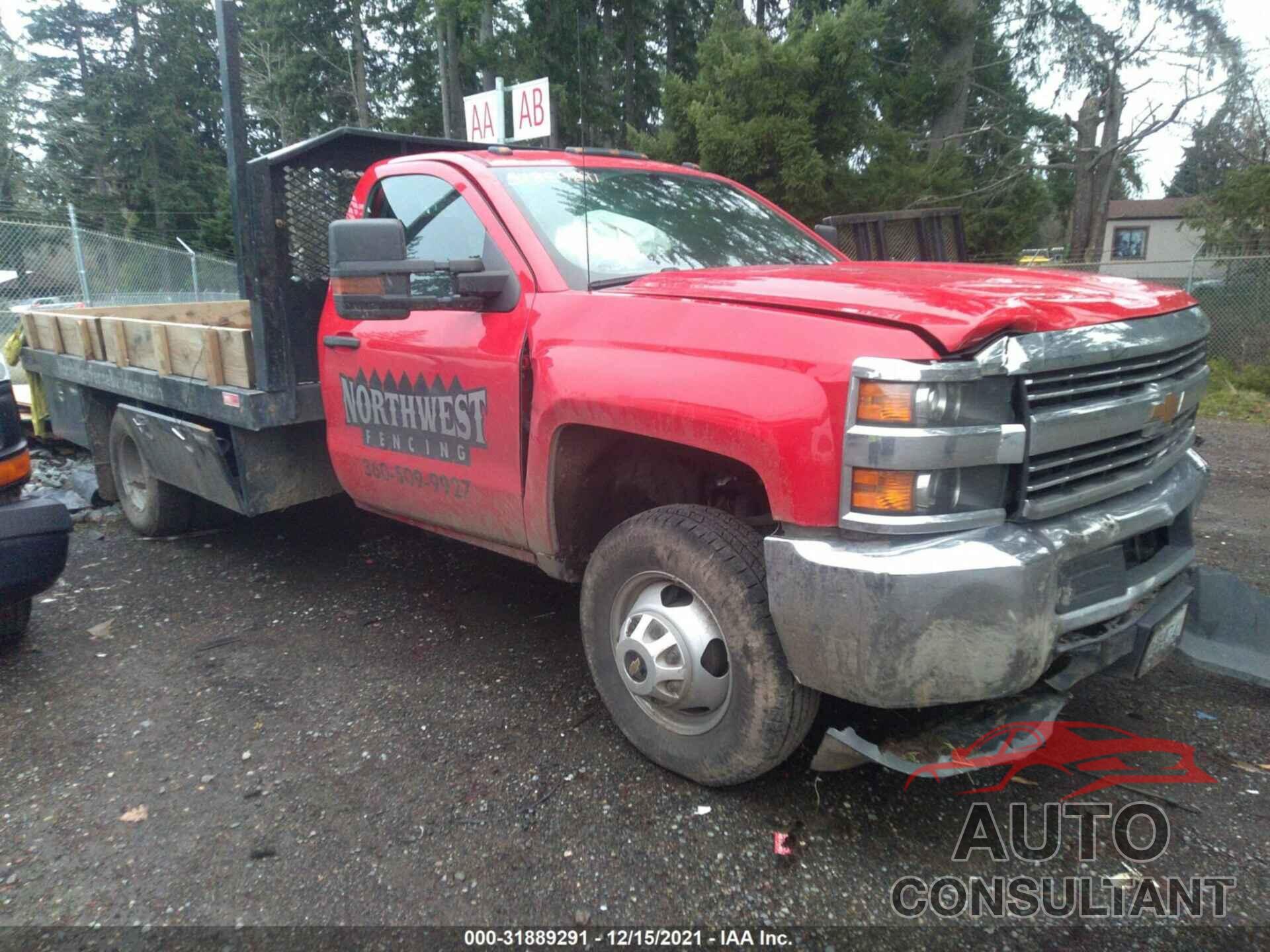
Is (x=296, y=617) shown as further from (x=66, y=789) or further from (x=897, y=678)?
(x=897, y=678)

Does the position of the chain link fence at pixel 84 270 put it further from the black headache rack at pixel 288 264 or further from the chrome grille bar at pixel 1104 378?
the chrome grille bar at pixel 1104 378

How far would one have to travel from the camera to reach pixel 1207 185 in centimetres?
1814

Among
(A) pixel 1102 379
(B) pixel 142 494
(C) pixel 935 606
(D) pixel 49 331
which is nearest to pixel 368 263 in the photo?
(C) pixel 935 606

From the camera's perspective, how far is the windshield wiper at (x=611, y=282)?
9.97 feet

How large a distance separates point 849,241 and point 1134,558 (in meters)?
4.56

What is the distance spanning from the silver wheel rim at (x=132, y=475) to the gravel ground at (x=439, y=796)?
1416 millimetres

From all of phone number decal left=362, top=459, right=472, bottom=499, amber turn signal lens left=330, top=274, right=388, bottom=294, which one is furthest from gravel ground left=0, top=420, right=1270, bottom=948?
amber turn signal lens left=330, top=274, right=388, bottom=294

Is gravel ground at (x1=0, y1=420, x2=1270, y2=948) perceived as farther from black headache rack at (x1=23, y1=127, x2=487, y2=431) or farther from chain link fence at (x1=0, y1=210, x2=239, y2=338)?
chain link fence at (x1=0, y1=210, x2=239, y2=338)

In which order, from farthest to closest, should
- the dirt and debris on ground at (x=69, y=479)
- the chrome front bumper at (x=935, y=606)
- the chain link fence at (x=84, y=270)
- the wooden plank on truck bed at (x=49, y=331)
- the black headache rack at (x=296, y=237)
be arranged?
1. the chain link fence at (x=84, y=270)
2. the dirt and debris on ground at (x=69, y=479)
3. the wooden plank on truck bed at (x=49, y=331)
4. the black headache rack at (x=296, y=237)
5. the chrome front bumper at (x=935, y=606)

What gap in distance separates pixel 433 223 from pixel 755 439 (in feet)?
6.44

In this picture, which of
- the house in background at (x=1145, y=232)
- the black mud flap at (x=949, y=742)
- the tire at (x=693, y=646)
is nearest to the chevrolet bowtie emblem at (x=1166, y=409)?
the black mud flap at (x=949, y=742)

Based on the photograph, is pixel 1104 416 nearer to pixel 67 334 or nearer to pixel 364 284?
pixel 364 284

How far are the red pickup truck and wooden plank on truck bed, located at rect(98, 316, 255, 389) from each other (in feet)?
1.66

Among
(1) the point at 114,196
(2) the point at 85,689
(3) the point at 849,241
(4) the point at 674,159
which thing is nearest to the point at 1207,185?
(4) the point at 674,159
